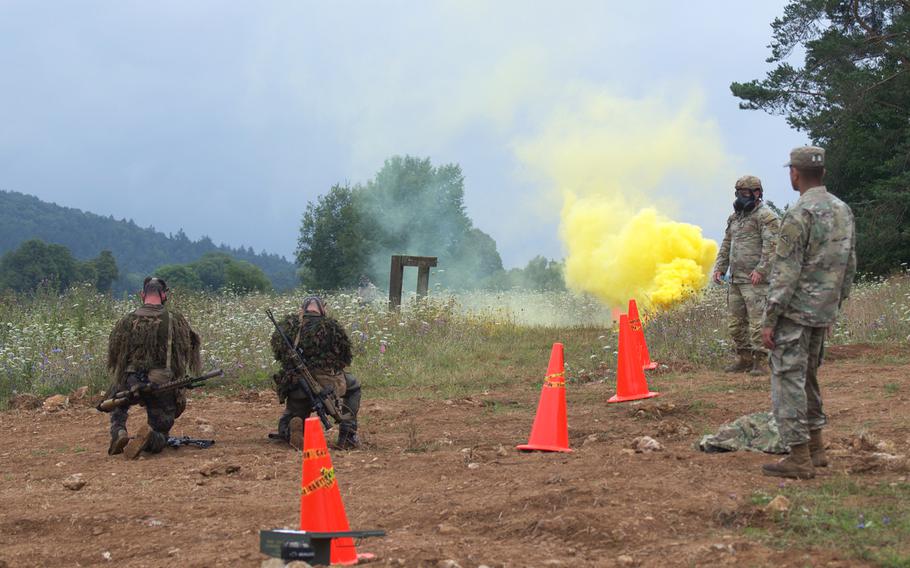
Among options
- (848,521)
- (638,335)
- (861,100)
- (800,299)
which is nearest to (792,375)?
(800,299)

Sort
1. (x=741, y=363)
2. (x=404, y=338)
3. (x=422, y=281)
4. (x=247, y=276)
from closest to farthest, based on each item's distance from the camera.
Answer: (x=741, y=363), (x=404, y=338), (x=422, y=281), (x=247, y=276)

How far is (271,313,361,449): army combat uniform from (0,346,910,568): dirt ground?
0.50m

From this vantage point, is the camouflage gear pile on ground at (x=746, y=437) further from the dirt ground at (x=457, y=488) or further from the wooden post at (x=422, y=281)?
the wooden post at (x=422, y=281)

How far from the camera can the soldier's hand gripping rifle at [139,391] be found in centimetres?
940

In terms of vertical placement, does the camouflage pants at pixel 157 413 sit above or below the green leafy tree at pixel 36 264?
below

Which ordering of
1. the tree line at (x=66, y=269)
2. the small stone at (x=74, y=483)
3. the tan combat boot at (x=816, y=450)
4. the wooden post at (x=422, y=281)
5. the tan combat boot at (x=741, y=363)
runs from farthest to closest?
1. the tree line at (x=66, y=269)
2. the wooden post at (x=422, y=281)
3. the tan combat boot at (x=741, y=363)
4. the small stone at (x=74, y=483)
5. the tan combat boot at (x=816, y=450)

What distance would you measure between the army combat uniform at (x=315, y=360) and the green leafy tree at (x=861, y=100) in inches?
728

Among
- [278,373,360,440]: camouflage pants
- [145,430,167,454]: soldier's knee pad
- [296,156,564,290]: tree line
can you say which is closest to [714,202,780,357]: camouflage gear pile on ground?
[278,373,360,440]: camouflage pants

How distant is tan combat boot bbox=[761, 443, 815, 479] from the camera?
6.40 meters

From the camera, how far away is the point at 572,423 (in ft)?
33.0

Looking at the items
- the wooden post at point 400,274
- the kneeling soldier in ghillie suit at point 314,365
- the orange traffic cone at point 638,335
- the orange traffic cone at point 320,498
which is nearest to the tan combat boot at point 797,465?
the orange traffic cone at point 320,498

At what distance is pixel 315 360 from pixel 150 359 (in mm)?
1624

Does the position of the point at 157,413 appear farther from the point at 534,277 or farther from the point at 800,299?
the point at 534,277

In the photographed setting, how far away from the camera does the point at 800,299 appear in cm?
651
